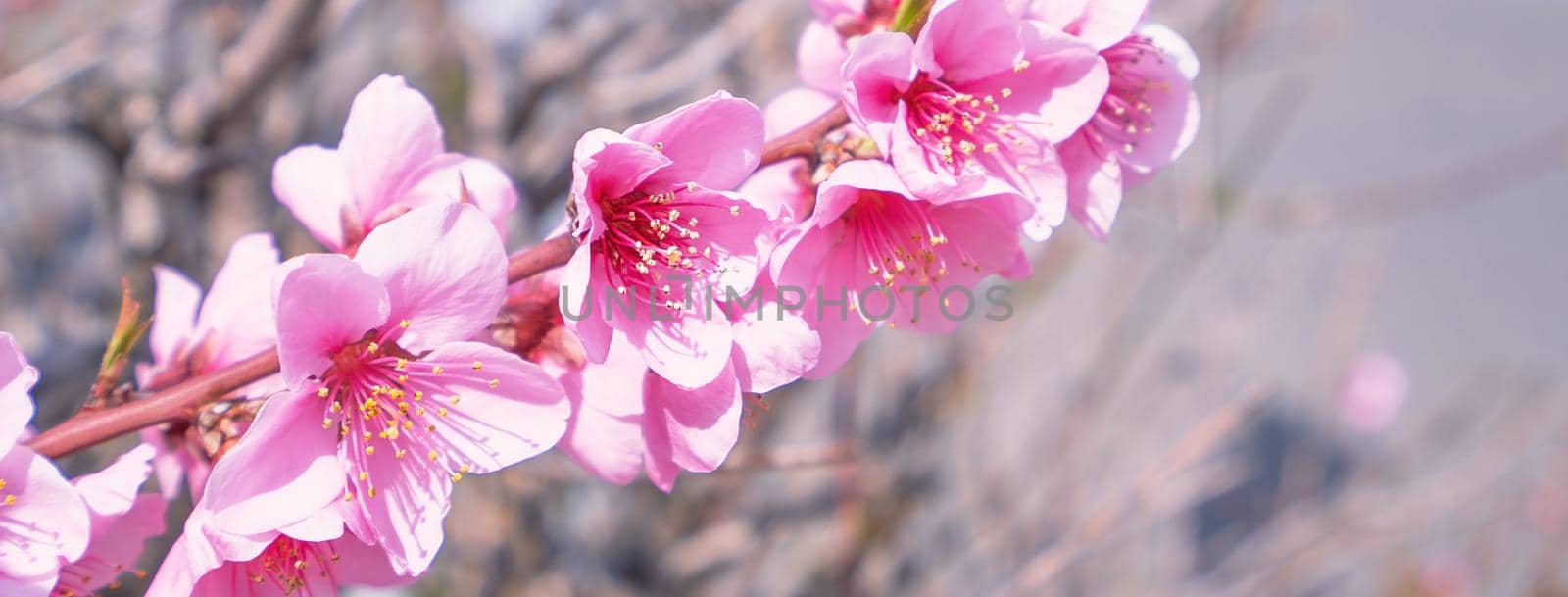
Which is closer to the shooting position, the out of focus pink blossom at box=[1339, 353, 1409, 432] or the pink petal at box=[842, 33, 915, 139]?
the pink petal at box=[842, 33, 915, 139]

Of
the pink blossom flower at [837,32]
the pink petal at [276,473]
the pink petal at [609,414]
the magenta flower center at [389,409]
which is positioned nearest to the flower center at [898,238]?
the pink blossom flower at [837,32]

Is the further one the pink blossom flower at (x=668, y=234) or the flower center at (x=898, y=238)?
the flower center at (x=898, y=238)

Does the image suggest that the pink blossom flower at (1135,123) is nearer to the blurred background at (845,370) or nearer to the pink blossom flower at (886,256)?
the pink blossom flower at (886,256)

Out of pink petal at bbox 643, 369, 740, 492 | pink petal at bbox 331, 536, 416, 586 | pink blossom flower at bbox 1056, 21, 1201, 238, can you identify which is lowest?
pink petal at bbox 331, 536, 416, 586

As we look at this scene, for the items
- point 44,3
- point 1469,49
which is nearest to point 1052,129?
point 44,3

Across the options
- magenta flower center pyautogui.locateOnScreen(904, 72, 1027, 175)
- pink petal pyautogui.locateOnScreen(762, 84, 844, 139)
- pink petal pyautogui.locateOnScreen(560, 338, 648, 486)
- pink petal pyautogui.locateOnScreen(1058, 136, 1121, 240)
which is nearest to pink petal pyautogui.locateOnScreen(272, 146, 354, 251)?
pink petal pyautogui.locateOnScreen(560, 338, 648, 486)

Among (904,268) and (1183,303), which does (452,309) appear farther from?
(1183,303)

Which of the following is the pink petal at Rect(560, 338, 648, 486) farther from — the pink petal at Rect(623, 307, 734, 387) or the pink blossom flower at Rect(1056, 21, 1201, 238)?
the pink blossom flower at Rect(1056, 21, 1201, 238)
